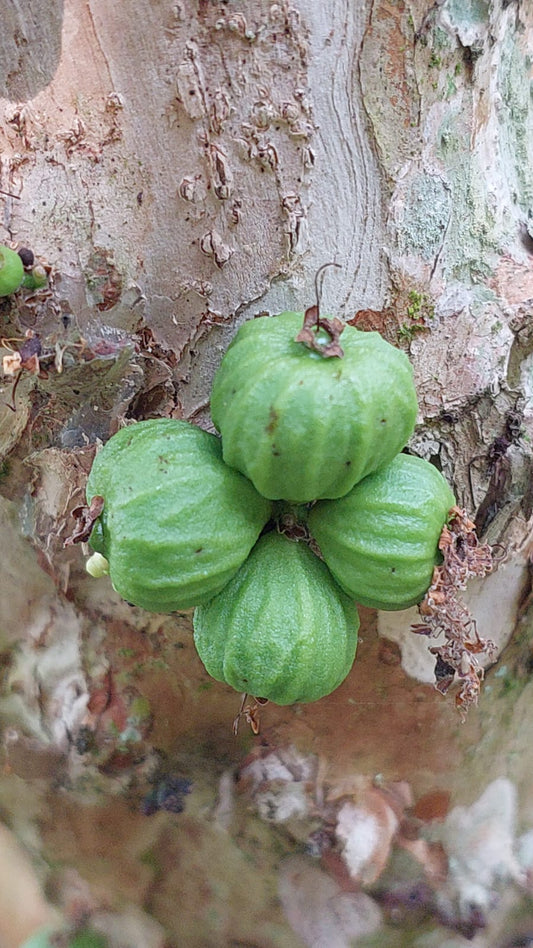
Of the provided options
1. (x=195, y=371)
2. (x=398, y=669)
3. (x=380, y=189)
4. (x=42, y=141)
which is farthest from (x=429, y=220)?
(x=398, y=669)

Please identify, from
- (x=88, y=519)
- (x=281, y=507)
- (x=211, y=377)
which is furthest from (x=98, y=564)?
(x=211, y=377)

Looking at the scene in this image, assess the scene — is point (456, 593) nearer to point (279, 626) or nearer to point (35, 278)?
point (279, 626)

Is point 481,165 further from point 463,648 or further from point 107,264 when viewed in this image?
point 463,648

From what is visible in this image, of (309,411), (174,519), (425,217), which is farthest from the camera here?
(425,217)

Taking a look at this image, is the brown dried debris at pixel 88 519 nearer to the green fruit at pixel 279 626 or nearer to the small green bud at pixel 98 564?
the small green bud at pixel 98 564

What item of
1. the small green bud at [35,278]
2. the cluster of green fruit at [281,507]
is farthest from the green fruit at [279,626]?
the small green bud at [35,278]

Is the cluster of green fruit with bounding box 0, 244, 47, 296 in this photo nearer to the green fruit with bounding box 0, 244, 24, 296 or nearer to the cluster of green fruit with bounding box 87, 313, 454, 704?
the green fruit with bounding box 0, 244, 24, 296
